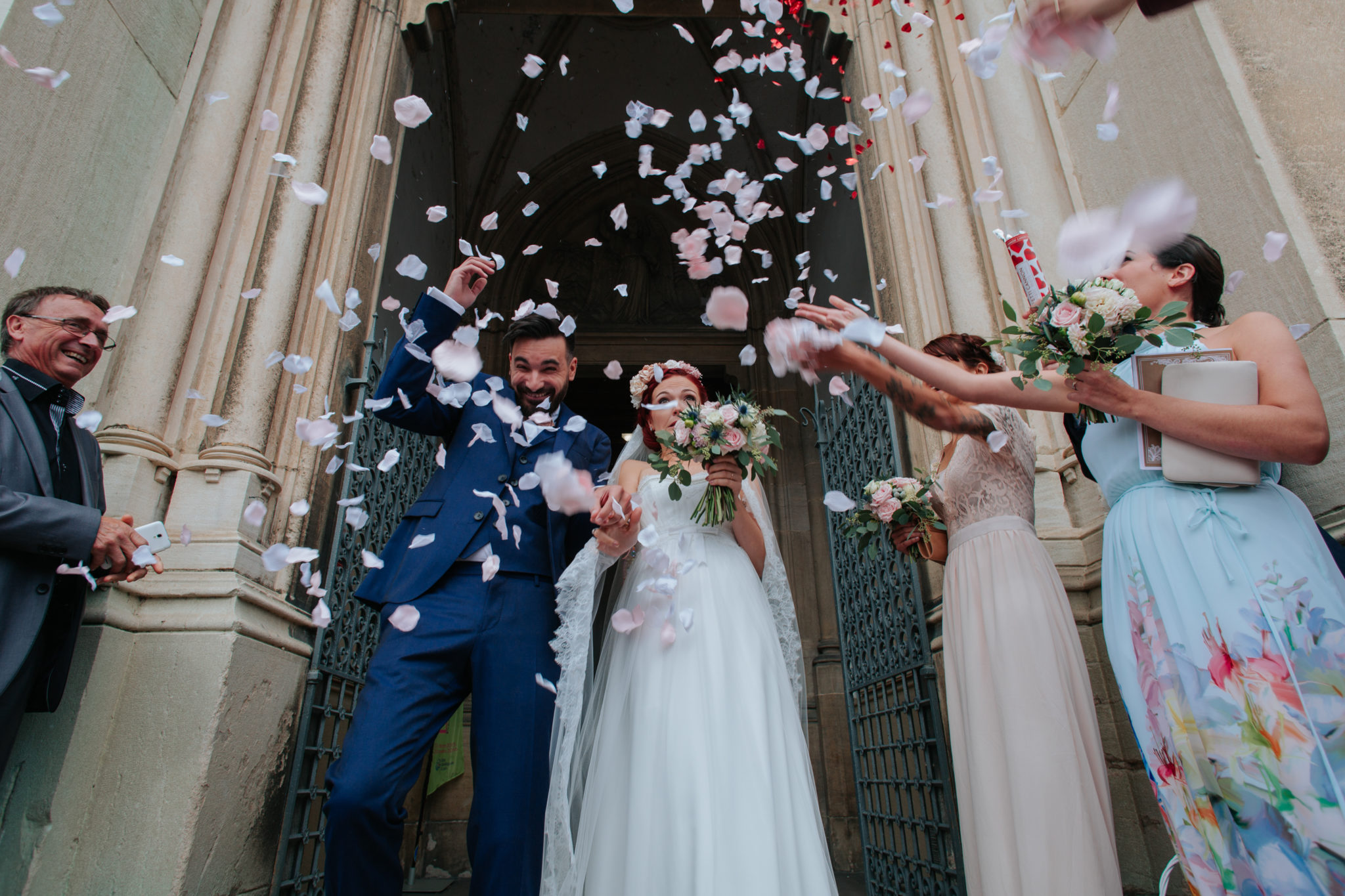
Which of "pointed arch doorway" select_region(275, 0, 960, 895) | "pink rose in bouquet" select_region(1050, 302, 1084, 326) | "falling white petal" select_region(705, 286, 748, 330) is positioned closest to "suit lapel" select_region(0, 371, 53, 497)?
"falling white petal" select_region(705, 286, 748, 330)

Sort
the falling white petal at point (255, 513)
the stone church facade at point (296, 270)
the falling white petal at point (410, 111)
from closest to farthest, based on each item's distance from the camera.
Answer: the stone church facade at point (296, 270), the falling white petal at point (255, 513), the falling white petal at point (410, 111)

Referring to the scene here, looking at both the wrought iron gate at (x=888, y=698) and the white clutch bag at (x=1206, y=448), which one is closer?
the white clutch bag at (x=1206, y=448)

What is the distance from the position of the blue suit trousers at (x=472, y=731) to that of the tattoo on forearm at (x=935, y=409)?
1249 mm

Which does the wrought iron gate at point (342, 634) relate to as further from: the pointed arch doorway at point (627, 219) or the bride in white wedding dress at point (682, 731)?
the pointed arch doorway at point (627, 219)

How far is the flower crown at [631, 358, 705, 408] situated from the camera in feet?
9.82

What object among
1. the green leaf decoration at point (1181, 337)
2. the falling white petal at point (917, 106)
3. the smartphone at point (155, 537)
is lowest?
the smartphone at point (155, 537)

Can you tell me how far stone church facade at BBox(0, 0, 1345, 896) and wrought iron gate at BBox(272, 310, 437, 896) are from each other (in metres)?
0.02

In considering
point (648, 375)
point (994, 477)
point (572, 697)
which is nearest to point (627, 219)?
point (648, 375)

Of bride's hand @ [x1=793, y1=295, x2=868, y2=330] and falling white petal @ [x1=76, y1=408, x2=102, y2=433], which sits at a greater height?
bride's hand @ [x1=793, y1=295, x2=868, y2=330]

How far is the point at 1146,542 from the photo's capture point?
6.02 ft

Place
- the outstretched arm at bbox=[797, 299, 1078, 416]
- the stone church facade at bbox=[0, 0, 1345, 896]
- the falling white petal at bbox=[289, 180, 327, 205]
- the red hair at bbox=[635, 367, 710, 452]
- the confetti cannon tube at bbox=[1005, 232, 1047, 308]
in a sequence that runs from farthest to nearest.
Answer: the falling white petal at bbox=[289, 180, 327, 205] < the red hair at bbox=[635, 367, 710, 452] < the confetti cannon tube at bbox=[1005, 232, 1047, 308] < the stone church facade at bbox=[0, 0, 1345, 896] < the outstretched arm at bbox=[797, 299, 1078, 416]

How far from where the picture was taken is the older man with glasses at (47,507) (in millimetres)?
2016

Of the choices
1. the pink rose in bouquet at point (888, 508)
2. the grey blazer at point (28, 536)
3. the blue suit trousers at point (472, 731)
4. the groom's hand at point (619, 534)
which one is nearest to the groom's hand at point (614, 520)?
the groom's hand at point (619, 534)

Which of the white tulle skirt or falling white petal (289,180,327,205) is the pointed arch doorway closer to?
falling white petal (289,180,327,205)
